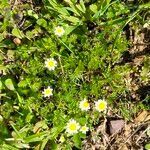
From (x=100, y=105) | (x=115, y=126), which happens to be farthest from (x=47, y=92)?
(x=115, y=126)

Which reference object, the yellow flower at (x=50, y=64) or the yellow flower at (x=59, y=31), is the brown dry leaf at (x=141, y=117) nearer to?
the yellow flower at (x=50, y=64)

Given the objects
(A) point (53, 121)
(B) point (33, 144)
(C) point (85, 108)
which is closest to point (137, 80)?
(C) point (85, 108)

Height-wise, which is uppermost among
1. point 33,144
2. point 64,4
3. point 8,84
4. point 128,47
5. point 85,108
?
point 64,4

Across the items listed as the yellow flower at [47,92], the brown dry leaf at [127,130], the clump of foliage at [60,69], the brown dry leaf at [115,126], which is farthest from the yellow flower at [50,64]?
the brown dry leaf at [127,130]

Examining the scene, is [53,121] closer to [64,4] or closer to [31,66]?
[31,66]

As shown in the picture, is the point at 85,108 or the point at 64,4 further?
the point at 64,4

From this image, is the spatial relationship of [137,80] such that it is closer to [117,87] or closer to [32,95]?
[117,87]

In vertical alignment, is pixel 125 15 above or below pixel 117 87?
above
